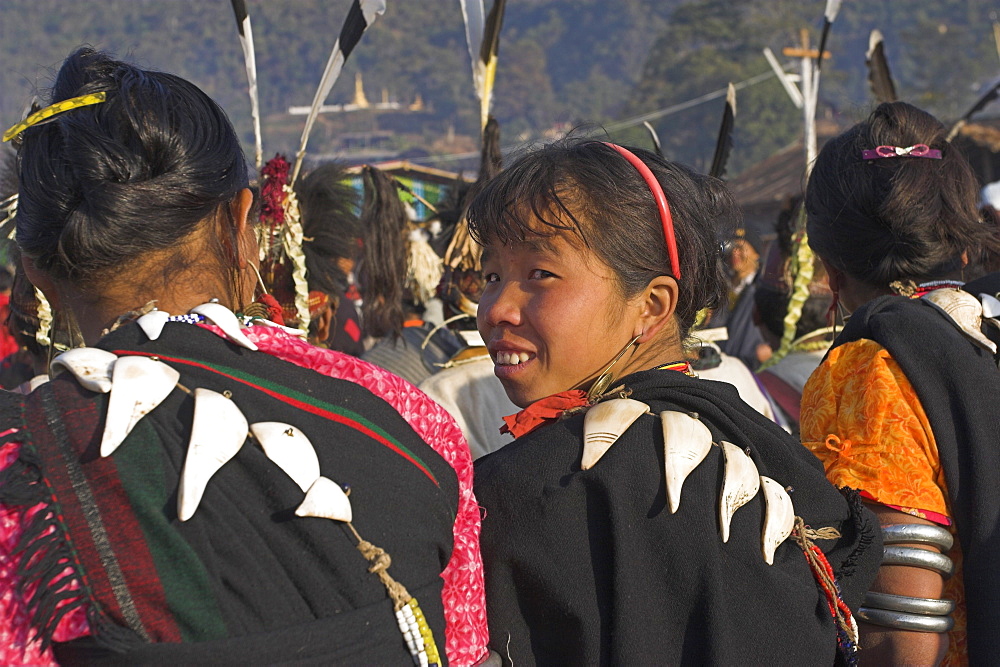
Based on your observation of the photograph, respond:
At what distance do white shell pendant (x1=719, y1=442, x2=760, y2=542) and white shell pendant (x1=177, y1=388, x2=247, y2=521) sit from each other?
700mm

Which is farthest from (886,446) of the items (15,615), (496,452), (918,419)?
(15,615)

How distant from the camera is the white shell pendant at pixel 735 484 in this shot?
57.7 inches

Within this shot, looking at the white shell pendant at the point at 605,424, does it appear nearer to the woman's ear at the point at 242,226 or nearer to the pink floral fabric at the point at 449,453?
the pink floral fabric at the point at 449,453

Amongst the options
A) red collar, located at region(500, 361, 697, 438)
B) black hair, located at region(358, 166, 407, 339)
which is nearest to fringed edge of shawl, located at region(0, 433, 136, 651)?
red collar, located at region(500, 361, 697, 438)

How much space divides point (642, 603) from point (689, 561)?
0.09 meters

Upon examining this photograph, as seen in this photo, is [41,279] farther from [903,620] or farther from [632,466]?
[903,620]

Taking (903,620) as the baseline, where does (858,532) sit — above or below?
above

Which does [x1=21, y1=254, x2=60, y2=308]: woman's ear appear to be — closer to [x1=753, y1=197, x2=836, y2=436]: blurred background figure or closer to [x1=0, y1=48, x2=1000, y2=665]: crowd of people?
[x1=0, y1=48, x2=1000, y2=665]: crowd of people

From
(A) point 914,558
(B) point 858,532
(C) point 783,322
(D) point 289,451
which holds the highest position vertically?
(D) point 289,451

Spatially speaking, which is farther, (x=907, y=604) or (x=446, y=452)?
(x=907, y=604)

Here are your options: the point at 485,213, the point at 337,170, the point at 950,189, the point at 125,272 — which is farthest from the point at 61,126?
the point at 337,170

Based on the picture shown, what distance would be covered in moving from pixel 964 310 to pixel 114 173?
1.61 meters

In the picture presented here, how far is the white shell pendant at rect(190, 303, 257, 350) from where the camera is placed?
1342 mm

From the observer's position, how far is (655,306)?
5.67ft
